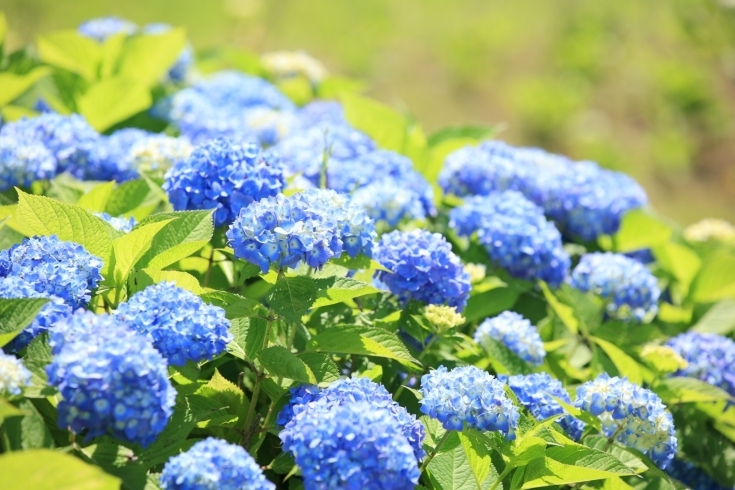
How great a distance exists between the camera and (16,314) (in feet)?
5.74

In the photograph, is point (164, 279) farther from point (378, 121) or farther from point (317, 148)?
point (378, 121)

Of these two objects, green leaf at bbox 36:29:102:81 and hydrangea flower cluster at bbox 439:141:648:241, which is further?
green leaf at bbox 36:29:102:81

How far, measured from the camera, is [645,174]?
7.81 metres

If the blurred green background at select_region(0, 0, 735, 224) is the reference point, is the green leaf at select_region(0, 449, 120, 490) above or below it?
above

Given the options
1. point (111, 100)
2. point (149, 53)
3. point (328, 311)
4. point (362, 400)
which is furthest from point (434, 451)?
point (149, 53)

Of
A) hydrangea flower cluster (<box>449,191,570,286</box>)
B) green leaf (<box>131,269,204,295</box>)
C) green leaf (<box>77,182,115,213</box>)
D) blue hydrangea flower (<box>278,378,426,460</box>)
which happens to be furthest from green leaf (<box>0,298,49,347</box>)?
hydrangea flower cluster (<box>449,191,570,286</box>)

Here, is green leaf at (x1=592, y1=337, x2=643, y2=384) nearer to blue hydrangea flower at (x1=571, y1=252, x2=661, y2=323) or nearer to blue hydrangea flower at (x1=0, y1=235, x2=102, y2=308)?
blue hydrangea flower at (x1=571, y1=252, x2=661, y2=323)

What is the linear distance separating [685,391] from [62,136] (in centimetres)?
221

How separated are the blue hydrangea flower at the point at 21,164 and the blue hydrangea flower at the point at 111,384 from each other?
1207 mm

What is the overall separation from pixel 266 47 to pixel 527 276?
5.77 m

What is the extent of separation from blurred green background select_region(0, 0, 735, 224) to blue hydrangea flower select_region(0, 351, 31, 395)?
19.0 feet

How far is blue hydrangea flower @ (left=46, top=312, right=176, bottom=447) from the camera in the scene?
1.52m

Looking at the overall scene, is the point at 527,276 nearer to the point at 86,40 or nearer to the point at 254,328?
the point at 254,328

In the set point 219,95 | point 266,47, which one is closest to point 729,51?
point 266,47
